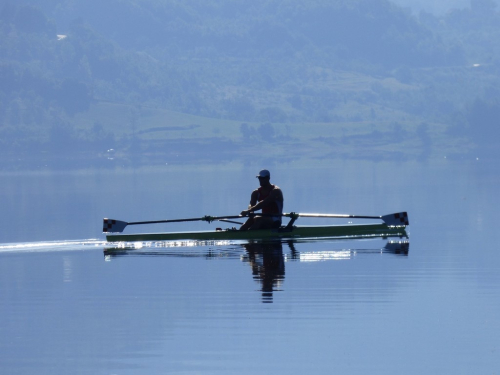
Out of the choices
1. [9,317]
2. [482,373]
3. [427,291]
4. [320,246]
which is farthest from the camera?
[320,246]

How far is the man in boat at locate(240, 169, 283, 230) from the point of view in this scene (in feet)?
94.2

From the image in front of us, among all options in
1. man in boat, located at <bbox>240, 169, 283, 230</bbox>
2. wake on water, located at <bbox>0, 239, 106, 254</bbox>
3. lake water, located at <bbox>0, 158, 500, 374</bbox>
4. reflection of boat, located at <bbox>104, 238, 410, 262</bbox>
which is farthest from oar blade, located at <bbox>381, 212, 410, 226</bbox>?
wake on water, located at <bbox>0, 239, 106, 254</bbox>

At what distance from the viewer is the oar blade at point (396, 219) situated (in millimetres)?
30172

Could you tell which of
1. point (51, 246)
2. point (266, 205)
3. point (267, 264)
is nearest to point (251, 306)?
point (267, 264)

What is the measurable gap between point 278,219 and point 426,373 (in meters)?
14.6

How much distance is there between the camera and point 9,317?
19172mm

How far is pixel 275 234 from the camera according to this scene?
29109 millimetres

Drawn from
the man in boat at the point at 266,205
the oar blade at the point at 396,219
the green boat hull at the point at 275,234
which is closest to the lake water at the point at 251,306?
the green boat hull at the point at 275,234

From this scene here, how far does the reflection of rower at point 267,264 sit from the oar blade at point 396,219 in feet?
10.8

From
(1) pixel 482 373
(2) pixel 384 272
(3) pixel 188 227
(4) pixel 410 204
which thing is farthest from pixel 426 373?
(4) pixel 410 204

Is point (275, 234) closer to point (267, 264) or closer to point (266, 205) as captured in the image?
point (266, 205)

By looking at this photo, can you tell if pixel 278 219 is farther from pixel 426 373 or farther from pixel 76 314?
pixel 426 373

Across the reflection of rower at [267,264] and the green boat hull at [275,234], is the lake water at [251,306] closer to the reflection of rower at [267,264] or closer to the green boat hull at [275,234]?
the reflection of rower at [267,264]

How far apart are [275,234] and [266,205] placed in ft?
2.83
